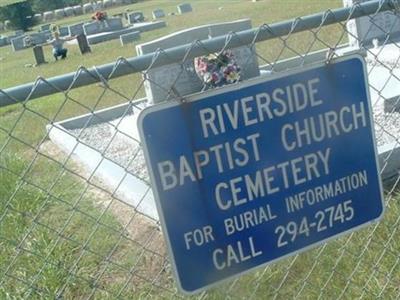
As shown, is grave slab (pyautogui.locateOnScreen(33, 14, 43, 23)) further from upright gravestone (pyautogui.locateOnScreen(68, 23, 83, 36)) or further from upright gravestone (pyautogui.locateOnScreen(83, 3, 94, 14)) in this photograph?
upright gravestone (pyautogui.locateOnScreen(68, 23, 83, 36))

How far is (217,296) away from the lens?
3037 millimetres

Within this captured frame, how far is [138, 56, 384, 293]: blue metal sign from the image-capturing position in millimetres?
1959

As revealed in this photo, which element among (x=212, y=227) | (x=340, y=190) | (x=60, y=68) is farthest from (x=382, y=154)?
(x=60, y=68)

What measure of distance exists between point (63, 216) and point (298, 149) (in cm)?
303

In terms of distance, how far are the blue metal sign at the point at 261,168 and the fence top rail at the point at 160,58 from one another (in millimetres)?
195

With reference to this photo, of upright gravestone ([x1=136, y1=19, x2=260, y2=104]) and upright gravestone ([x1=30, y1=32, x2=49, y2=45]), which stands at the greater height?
upright gravestone ([x1=136, y1=19, x2=260, y2=104])

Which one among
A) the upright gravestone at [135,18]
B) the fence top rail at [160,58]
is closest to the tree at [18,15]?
the upright gravestone at [135,18]

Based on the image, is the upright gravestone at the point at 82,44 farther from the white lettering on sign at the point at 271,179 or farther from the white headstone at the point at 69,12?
the white headstone at the point at 69,12

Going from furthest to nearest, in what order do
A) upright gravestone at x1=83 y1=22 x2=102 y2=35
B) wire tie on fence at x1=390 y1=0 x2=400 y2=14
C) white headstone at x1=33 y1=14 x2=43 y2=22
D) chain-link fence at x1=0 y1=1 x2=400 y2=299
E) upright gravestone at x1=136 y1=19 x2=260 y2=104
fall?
white headstone at x1=33 y1=14 x2=43 y2=22 → upright gravestone at x1=83 y1=22 x2=102 y2=35 → upright gravestone at x1=136 y1=19 x2=260 y2=104 → wire tie on fence at x1=390 y1=0 x2=400 y2=14 → chain-link fence at x1=0 y1=1 x2=400 y2=299

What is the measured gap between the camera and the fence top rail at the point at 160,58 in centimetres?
189

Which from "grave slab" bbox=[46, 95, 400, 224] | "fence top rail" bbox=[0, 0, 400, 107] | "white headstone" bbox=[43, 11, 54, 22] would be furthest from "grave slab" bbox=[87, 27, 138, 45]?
"white headstone" bbox=[43, 11, 54, 22]

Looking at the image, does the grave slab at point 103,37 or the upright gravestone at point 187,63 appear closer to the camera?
the upright gravestone at point 187,63

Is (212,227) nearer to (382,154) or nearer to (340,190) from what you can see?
(340,190)

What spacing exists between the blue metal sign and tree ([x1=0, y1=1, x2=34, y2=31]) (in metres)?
47.6
